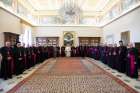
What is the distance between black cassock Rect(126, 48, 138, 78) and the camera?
9188 millimetres

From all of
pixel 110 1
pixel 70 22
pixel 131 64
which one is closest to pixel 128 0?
pixel 110 1

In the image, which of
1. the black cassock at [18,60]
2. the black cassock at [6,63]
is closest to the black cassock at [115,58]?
the black cassock at [18,60]

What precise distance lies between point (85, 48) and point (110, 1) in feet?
21.3

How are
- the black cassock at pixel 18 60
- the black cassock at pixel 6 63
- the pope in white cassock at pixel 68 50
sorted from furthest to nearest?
the pope in white cassock at pixel 68 50
the black cassock at pixel 18 60
the black cassock at pixel 6 63

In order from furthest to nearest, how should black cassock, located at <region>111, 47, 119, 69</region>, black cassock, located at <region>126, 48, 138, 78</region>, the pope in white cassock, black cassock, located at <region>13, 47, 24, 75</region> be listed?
1. the pope in white cassock
2. black cassock, located at <region>111, 47, 119, 69</region>
3. black cassock, located at <region>13, 47, 24, 75</region>
4. black cassock, located at <region>126, 48, 138, 78</region>

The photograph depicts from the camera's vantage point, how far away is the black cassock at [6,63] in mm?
9008

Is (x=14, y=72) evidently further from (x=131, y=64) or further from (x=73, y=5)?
(x=73, y=5)

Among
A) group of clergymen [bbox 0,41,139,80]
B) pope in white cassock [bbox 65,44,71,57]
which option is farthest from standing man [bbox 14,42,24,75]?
pope in white cassock [bbox 65,44,71,57]

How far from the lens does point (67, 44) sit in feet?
82.2

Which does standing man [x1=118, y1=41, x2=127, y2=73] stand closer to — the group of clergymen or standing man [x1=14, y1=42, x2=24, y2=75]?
the group of clergymen

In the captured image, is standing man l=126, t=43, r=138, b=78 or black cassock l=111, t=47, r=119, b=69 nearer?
standing man l=126, t=43, r=138, b=78

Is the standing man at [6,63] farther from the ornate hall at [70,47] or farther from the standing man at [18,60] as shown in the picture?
the standing man at [18,60]

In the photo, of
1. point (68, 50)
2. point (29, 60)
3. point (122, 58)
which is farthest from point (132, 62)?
point (68, 50)

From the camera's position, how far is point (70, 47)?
80.3 ft
